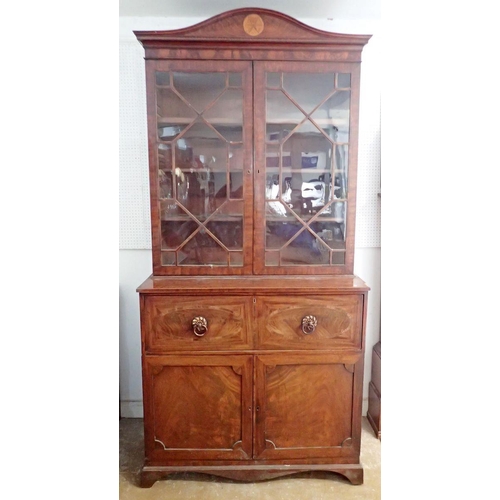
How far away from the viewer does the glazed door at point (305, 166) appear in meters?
1.28

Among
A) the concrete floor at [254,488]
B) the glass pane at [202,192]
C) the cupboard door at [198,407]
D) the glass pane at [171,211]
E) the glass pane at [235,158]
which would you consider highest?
the glass pane at [235,158]

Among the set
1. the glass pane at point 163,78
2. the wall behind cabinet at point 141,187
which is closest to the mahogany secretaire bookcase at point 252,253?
the glass pane at point 163,78

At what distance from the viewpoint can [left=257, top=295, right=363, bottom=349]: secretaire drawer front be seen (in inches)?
48.4

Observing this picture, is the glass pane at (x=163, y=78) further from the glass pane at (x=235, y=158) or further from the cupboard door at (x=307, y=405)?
the cupboard door at (x=307, y=405)

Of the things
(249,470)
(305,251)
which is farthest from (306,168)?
(249,470)

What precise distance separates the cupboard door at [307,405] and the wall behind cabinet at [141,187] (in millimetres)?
501

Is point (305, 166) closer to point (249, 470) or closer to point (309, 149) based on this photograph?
point (309, 149)

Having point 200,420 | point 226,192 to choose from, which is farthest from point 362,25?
point 200,420

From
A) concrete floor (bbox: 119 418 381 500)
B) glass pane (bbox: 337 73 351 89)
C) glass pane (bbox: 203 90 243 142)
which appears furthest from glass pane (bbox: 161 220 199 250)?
concrete floor (bbox: 119 418 381 500)

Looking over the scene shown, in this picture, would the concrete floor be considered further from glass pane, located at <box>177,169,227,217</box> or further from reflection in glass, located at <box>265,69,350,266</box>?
glass pane, located at <box>177,169,227,217</box>

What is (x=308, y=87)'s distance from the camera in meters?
1.29

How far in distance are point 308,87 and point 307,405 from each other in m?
1.25
